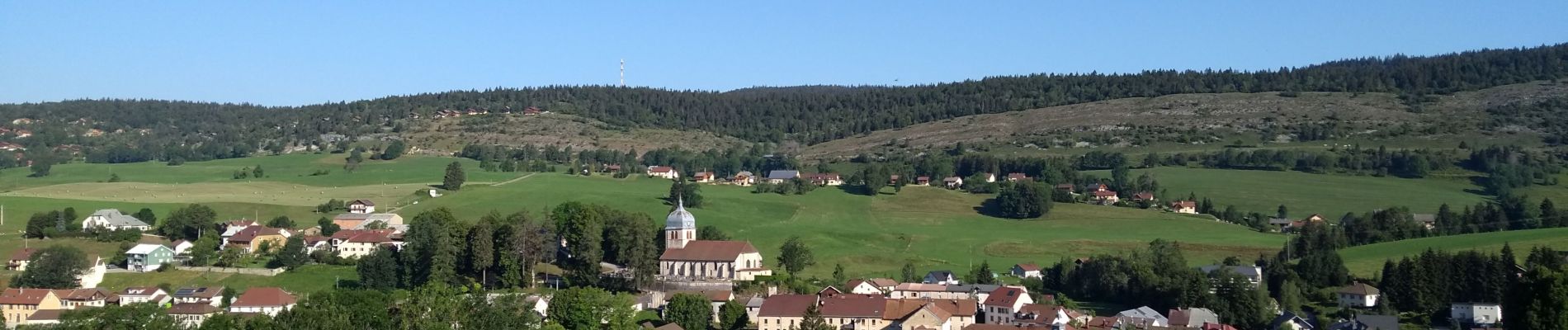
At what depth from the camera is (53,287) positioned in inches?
2781

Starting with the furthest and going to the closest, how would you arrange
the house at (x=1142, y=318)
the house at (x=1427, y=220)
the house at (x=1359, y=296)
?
the house at (x=1427, y=220)
the house at (x=1359, y=296)
the house at (x=1142, y=318)

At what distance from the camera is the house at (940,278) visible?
74.6 m

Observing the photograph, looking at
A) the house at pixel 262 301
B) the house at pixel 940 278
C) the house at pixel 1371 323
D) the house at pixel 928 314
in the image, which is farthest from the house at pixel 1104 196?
the house at pixel 262 301

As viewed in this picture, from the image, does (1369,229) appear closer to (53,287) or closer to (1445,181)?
(1445,181)

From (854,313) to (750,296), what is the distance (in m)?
7.88

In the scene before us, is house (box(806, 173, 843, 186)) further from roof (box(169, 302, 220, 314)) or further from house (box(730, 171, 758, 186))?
roof (box(169, 302, 220, 314))

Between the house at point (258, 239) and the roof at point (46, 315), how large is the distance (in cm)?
1509

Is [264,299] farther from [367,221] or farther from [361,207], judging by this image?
[361,207]

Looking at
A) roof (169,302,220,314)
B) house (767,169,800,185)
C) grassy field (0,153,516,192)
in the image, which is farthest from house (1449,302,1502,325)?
grassy field (0,153,516,192)

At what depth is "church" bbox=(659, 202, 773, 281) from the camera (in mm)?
74875

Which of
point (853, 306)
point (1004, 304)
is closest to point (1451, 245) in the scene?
point (1004, 304)

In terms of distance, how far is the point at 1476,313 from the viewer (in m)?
62.3

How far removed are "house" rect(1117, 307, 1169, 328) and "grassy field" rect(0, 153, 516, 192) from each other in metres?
66.8

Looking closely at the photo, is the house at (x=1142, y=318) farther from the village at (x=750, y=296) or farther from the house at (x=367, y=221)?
the house at (x=367, y=221)
